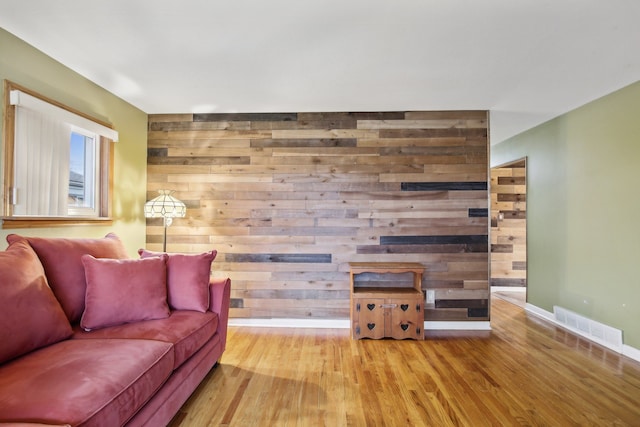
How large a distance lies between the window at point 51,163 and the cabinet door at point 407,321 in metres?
2.86

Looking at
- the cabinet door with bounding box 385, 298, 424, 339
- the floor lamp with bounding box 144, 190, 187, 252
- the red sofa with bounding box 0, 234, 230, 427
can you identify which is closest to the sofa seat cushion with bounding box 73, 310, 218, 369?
the red sofa with bounding box 0, 234, 230, 427

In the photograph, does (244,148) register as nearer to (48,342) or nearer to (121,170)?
(121,170)

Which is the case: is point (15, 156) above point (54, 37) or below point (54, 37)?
below

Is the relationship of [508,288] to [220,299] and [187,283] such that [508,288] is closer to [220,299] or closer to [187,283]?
[220,299]

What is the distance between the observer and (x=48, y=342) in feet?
5.05

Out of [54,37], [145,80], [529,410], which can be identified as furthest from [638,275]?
[54,37]

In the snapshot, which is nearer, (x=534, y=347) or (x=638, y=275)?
(x=638, y=275)

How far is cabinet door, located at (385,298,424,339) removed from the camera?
2.95 metres

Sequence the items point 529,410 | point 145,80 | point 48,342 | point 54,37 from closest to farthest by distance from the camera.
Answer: point 48,342
point 529,410
point 54,37
point 145,80

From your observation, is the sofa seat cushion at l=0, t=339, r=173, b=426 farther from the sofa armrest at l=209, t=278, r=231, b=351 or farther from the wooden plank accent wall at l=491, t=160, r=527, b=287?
the wooden plank accent wall at l=491, t=160, r=527, b=287

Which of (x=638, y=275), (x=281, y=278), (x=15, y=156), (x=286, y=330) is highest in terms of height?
(x=15, y=156)

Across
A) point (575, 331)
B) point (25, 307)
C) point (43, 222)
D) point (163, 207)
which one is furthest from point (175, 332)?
point (575, 331)

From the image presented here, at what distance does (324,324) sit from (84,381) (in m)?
2.39

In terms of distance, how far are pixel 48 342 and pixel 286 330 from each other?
6.76 feet
